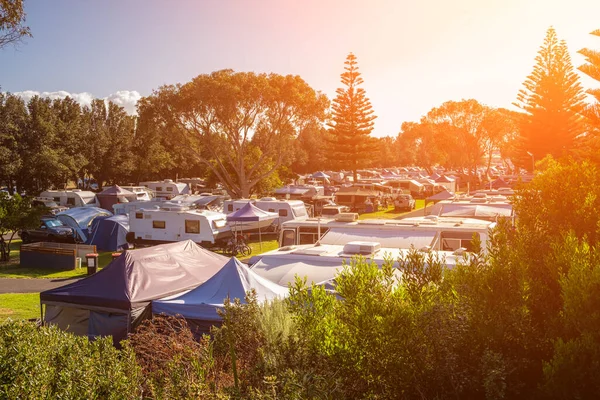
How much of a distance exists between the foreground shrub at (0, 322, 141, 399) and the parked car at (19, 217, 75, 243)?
18.5 metres

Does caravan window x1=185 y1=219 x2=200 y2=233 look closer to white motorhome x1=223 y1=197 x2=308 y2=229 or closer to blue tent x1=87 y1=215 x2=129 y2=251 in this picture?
blue tent x1=87 y1=215 x2=129 y2=251

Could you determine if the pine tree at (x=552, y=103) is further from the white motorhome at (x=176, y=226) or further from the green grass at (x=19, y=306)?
the green grass at (x=19, y=306)

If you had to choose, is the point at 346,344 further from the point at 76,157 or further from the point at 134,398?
the point at 76,157

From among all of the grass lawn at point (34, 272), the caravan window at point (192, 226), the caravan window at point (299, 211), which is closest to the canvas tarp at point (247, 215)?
the caravan window at point (192, 226)

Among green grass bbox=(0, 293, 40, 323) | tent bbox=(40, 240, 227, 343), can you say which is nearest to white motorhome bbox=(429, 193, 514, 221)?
tent bbox=(40, 240, 227, 343)

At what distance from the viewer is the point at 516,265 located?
4469 mm

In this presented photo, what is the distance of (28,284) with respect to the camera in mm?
15992

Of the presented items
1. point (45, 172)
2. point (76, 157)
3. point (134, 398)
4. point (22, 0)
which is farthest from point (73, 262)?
point (76, 157)

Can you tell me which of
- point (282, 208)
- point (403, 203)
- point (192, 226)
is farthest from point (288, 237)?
point (403, 203)

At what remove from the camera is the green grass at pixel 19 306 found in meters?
12.2

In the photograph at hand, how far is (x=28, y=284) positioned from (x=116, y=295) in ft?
28.0

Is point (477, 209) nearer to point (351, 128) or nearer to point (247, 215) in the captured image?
point (247, 215)

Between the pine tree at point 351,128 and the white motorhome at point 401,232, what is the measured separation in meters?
31.4

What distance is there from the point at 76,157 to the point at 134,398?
41076mm
